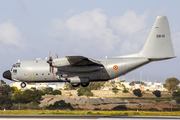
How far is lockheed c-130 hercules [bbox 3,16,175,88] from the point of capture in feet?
101

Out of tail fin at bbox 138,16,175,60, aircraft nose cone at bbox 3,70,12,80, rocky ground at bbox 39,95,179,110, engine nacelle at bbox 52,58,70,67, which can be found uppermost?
tail fin at bbox 138,16,175,60

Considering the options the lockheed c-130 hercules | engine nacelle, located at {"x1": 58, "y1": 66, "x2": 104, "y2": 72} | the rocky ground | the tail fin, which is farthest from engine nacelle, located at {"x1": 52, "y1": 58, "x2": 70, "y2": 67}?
the rocky ground

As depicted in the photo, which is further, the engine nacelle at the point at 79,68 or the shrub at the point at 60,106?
the shrub at the point at 60,106

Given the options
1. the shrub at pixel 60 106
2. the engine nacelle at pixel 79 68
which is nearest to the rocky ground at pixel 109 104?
the shrub at pixel 60 106

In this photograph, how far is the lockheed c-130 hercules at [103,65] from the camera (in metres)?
30.9

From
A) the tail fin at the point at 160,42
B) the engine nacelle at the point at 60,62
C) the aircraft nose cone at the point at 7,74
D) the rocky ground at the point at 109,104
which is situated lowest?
the rocky ground at the point at 109,104

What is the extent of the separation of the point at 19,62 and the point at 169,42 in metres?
16.7

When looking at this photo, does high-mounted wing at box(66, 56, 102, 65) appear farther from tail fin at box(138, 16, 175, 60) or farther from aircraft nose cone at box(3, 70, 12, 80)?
aircraft nose cone at box(3, 70, 12, 80)

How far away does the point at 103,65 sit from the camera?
31203 mm

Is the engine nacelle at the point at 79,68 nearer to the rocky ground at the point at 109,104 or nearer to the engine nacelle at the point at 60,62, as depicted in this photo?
the engine nacelle at the point at 60,62

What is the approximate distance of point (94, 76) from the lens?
31188mm

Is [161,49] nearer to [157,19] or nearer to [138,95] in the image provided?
[157,19]

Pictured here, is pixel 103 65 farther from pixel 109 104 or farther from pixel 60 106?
pixel 109 104

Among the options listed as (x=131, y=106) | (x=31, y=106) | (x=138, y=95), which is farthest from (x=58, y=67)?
(x=138, y=95)
